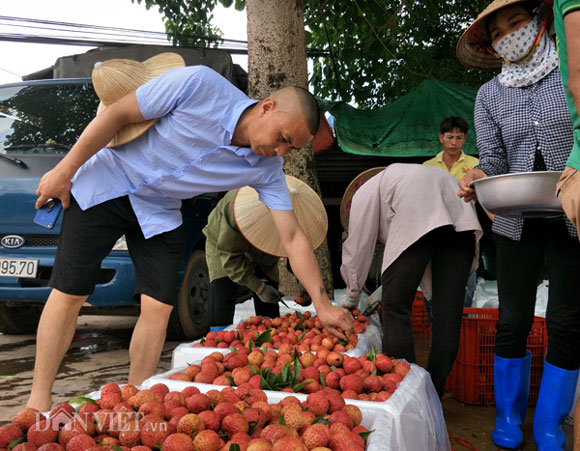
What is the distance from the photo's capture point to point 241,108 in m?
2.24

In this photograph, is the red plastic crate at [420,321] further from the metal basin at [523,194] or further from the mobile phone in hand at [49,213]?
the mobile phone in hand at [49,213]

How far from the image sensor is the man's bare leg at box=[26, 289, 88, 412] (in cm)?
216

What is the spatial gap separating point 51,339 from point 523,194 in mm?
1931

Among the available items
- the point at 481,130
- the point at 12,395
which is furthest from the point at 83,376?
the point at 481,130

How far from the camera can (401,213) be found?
105 inches

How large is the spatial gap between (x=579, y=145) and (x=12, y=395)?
3274 mm

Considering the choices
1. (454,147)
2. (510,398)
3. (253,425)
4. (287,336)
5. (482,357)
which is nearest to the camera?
(253,425)

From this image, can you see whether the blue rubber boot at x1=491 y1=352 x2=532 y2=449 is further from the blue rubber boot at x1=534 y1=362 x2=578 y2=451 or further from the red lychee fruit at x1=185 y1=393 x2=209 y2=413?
the red lychee fruit at x1=185 y1=393 x2=209 y2=413

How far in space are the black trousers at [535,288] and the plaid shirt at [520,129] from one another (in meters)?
Result: 0.06

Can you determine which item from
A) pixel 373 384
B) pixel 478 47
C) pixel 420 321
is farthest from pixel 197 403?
pixel 420 321

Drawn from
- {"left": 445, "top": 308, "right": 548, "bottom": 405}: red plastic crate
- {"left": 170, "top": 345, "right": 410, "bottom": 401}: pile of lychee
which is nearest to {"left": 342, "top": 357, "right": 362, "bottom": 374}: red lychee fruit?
{"left": 170, "top": 345, "right": 410, "bottom": 401}: pile of lychee

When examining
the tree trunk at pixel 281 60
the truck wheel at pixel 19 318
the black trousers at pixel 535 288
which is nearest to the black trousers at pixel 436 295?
the black trousers at pixel 535 288

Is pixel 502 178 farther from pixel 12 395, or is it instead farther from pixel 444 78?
pixel 444 78

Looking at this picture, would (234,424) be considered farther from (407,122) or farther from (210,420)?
(407,122)
